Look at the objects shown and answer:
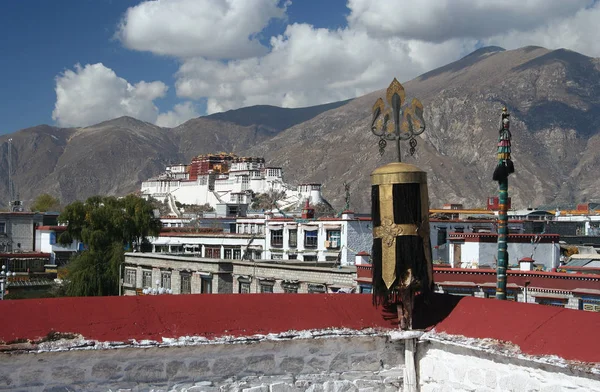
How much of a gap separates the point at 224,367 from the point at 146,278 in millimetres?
29032

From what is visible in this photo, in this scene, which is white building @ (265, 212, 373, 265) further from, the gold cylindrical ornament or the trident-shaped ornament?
the gold cylindrical ornament

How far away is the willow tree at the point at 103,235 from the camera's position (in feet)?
119

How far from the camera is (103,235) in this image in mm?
39750

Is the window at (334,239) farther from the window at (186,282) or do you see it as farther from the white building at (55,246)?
the white building at (55,246)

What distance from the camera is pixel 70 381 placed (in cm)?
512

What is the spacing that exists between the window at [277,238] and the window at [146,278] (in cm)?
1106

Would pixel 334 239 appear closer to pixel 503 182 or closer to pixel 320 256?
pixel 320 256

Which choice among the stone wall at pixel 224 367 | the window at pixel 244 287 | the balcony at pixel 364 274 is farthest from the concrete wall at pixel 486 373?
the window at pixel 244 287

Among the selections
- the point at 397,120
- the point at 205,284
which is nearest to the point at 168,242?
the point at 205,284

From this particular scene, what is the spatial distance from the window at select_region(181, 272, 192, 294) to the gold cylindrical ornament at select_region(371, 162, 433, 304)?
2359 cm

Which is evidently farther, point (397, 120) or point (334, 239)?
point (334, 239)

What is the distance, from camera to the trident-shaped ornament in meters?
7.29

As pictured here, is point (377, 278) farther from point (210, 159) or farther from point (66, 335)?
point (210, 159)

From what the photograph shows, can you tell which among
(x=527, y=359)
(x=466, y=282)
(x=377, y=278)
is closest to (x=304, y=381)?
(x=377, y=278)
